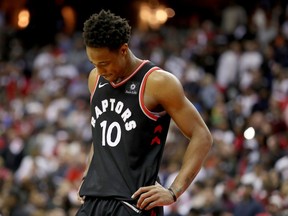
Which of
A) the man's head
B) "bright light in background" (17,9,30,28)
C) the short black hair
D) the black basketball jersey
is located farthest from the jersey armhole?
"bright light in background" (17,9,30,28)

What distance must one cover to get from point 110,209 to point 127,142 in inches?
17.3

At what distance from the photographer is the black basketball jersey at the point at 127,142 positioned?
491 cm

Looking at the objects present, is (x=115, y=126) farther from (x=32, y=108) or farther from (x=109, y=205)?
(x=32, y=108)

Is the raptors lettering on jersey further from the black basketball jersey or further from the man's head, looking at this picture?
the man's head

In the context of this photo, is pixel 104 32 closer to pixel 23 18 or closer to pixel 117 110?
pixel 117 110

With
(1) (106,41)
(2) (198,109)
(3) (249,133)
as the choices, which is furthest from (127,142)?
(2) (198,109)

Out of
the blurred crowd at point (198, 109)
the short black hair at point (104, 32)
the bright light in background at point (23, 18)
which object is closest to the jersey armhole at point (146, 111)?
the short black hair at point (104, 32)

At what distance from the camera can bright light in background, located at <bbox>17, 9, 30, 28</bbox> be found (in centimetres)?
2305

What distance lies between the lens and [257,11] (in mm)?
20281

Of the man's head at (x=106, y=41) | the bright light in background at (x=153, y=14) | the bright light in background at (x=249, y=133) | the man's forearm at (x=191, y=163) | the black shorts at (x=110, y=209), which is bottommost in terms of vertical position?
the bright light in background at (x=249, y=133)

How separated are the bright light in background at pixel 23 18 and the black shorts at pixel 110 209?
729 inches

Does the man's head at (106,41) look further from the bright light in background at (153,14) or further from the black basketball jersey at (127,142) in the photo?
the bright light in background at (153,14)

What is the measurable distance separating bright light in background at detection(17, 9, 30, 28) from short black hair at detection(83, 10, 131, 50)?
60.8 feet

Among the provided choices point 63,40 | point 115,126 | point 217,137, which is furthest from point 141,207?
point 63,40
